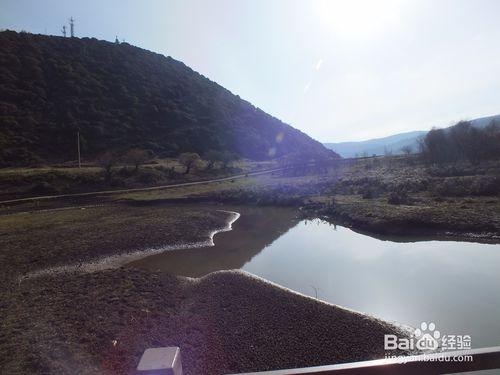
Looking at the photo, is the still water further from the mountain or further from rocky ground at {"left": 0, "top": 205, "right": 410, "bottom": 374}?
the mountain

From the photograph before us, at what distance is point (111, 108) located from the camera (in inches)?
3625

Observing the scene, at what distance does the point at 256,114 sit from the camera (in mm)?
123750

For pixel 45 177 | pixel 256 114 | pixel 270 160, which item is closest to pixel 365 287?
pixel 45 177

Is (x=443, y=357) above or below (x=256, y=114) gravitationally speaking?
below

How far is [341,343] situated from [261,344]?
8.70 feet

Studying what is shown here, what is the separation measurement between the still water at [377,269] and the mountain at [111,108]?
5663 cm

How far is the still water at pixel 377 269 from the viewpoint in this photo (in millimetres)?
13156

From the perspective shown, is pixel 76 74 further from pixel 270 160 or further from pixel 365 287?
pixel 365 287

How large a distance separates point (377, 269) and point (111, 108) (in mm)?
89540

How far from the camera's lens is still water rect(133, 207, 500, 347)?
43.2 ft

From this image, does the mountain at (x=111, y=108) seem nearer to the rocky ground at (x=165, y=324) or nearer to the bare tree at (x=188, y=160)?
the bare tree at (x=188, y=160)

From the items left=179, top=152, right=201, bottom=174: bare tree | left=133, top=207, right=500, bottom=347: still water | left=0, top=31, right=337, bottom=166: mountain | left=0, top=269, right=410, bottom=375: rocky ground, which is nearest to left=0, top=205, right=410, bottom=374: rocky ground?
left=0, top=269, right=410, bottom=375: rocky ground

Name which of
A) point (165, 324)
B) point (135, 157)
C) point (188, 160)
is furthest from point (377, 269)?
point (188, 160)

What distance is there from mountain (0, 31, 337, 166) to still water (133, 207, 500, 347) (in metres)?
56.6
